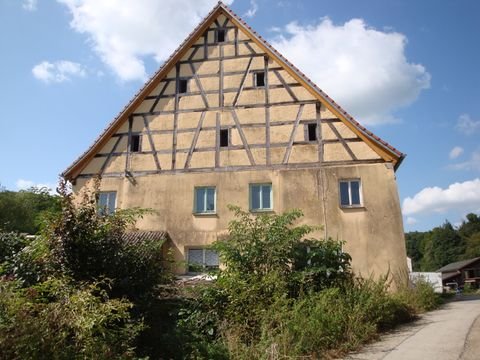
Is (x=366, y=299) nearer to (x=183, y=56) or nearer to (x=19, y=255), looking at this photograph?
(x=19, y=255)

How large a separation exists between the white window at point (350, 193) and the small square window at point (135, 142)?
8.79m

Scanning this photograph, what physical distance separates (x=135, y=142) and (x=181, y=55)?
449 centimetres

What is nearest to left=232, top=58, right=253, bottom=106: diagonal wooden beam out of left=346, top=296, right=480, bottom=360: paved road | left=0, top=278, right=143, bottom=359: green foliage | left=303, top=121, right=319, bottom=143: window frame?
left=303, top=121, right=319, bottom=143: window frame

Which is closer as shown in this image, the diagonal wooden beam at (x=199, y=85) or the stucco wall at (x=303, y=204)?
the stucco wall at (x=303, y=204)

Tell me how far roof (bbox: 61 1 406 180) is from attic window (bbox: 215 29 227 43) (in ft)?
1.86

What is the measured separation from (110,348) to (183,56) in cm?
1511

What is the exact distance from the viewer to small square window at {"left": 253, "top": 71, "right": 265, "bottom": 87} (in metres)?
17.7

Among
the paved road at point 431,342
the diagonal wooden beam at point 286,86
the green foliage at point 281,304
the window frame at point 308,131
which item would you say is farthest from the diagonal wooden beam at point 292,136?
the paved road at point 431,342

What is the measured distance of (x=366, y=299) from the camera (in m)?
9.67

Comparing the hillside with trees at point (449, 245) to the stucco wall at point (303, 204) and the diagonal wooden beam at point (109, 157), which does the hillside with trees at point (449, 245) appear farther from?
the diagonal wooden beam at point (109, 157)

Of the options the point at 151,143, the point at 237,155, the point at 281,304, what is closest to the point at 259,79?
the point at 237,155

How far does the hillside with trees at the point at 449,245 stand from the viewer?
283 ft

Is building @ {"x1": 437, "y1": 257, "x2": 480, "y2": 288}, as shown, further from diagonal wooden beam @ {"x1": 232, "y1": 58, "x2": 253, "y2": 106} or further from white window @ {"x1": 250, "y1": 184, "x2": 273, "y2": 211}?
diagonal wooden beam @ {"x1": 232, "y1": 58, "x2": 253, "y2": 106}

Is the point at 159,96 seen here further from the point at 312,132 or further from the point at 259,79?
the point at 312,132
